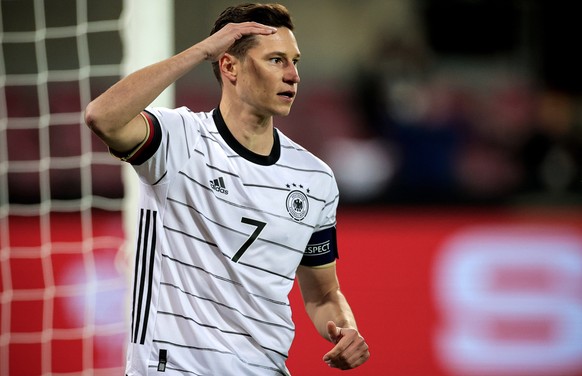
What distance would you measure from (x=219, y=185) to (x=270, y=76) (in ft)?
1.45

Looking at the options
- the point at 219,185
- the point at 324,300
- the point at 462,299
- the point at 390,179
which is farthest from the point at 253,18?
the point at 390,179

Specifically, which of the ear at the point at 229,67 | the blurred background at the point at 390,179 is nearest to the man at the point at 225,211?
the ear at the point at 229,67

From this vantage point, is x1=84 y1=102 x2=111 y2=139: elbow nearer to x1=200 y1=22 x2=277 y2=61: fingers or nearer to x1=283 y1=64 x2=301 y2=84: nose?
x1=200 y1=22 x2=277 y2=61: fingers

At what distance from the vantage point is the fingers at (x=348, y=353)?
2916mm

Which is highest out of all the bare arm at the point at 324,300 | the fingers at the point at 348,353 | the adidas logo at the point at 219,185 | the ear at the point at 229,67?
the ear at the point at 229,67

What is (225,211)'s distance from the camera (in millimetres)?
3059

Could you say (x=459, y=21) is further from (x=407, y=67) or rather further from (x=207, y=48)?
(x=207, y=48)

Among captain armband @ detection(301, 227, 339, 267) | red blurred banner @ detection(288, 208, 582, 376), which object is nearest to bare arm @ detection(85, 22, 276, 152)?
captain armband @ detection(301, 227, 339, 267)

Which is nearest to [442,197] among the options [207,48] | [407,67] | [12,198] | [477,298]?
[477,298]

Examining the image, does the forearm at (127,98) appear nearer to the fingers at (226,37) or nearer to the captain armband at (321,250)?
the fingers at (226,37)

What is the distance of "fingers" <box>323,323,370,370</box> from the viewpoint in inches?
115

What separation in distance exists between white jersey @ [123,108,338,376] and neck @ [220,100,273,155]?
0.10 feet

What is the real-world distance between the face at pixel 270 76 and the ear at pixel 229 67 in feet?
0.17

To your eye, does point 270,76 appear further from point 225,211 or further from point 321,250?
point 321,250
